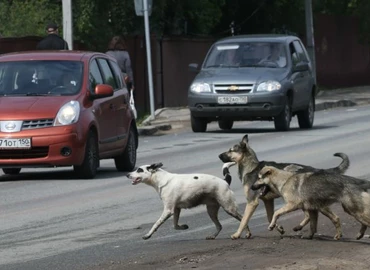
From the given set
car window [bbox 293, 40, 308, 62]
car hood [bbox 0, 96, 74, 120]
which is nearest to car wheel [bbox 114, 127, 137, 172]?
car hood [bbox 0, 96, 74, 120]

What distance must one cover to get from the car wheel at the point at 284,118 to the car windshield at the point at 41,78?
7.95 meters

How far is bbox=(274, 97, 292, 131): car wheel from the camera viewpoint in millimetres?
24109

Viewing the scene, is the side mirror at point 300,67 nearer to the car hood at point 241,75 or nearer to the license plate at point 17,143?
the car hood at point 241,75

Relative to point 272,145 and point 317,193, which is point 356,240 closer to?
point 317,193

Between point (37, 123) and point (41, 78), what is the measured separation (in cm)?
97

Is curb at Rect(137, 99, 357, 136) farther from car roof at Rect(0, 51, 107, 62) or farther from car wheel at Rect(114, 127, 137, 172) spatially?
car roof at Rect(0, 51, 107, 62)

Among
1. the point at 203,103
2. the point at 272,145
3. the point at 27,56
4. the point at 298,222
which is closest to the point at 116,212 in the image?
the point at 298,222

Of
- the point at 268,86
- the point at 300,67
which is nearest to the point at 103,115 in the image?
the point at 268,86

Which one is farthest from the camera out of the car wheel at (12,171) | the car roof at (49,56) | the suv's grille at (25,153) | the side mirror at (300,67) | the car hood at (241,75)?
the side mirror at (300,67)

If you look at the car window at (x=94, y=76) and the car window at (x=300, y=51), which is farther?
the car window at (x=300, y=51)

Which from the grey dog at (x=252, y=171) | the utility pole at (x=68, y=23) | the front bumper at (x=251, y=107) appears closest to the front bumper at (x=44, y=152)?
the grey dog at (x=252, y=171)

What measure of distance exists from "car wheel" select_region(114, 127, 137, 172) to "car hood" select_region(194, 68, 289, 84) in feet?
21.5

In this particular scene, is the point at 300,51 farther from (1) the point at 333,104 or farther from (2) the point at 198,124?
(1) the point at 333,104

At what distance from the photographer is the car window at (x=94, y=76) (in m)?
16.8
